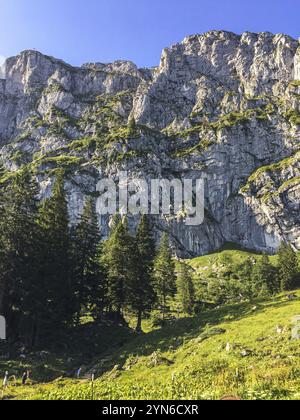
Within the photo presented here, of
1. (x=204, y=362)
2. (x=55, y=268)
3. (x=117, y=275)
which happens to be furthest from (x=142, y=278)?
(x=204, y=362)

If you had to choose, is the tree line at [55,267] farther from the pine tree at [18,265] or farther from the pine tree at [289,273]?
the pine tree at [289,273]

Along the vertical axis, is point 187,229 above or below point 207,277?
above

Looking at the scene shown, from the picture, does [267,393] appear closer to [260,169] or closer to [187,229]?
[187,229]

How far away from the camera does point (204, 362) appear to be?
29.6m

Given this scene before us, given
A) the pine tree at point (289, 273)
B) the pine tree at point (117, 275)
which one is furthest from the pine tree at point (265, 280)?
the pine tree at point (117, 275)

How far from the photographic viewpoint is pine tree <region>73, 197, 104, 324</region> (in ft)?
171

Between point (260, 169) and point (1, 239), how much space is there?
6823 inches

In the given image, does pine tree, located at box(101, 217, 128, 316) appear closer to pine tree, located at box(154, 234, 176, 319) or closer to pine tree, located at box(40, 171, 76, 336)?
pine tree, located at box(40, 171, 76, 336)

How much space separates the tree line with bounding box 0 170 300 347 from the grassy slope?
29.6ft

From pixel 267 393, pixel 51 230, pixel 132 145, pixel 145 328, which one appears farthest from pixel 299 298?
pixel 132 145

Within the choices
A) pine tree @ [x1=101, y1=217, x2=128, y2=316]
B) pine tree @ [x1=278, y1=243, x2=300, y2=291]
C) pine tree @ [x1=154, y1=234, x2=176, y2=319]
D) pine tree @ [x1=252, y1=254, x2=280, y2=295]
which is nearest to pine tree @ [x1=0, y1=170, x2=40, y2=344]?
pine tree @ [x1=101, y1=217, x2=128, y2=316]

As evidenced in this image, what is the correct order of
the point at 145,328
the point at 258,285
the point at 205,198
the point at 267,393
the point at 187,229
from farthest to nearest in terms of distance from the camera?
1. the point at 205,198
2. the point at 187,229
3. the point at 258,285
4. the point at 145,328
5. the point at 267,393
